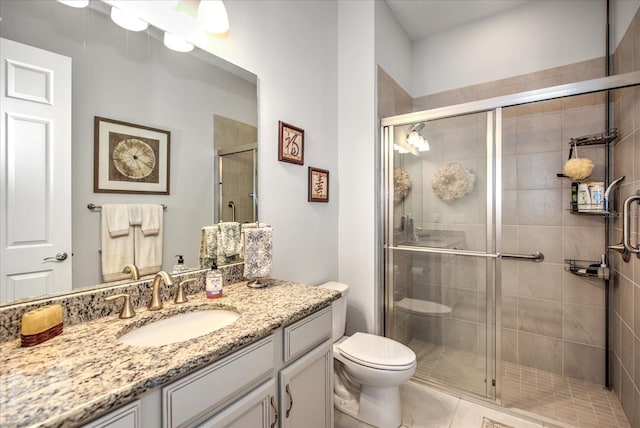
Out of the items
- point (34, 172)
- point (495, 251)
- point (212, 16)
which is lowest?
point (495, 251)

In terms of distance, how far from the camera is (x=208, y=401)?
0.80m

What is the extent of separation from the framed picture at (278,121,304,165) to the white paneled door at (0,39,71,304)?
101cm

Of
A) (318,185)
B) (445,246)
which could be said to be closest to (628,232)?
(445,246)

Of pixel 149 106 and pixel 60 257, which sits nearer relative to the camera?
pixel 60 257

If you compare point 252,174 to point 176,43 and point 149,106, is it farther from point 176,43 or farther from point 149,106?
point 176,43

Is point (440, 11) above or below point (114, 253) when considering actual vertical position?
above

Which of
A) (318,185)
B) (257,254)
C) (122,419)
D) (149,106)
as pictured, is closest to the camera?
(122,419)

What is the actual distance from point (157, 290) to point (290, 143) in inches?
44.5

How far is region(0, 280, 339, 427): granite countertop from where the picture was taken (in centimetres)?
55

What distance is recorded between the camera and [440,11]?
246 cm

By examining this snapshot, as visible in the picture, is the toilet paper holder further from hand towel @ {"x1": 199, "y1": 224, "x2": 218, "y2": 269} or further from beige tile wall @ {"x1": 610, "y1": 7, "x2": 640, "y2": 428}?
hand towel @ {"x1": 199, "y1": 224, "x2": 218, "y2": 269}

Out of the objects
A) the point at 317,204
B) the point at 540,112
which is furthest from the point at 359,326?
the point at 540,112

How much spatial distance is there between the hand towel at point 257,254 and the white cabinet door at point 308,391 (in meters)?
0.45

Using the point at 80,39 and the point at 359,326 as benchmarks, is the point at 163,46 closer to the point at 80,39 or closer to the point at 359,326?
the point at 80,39
